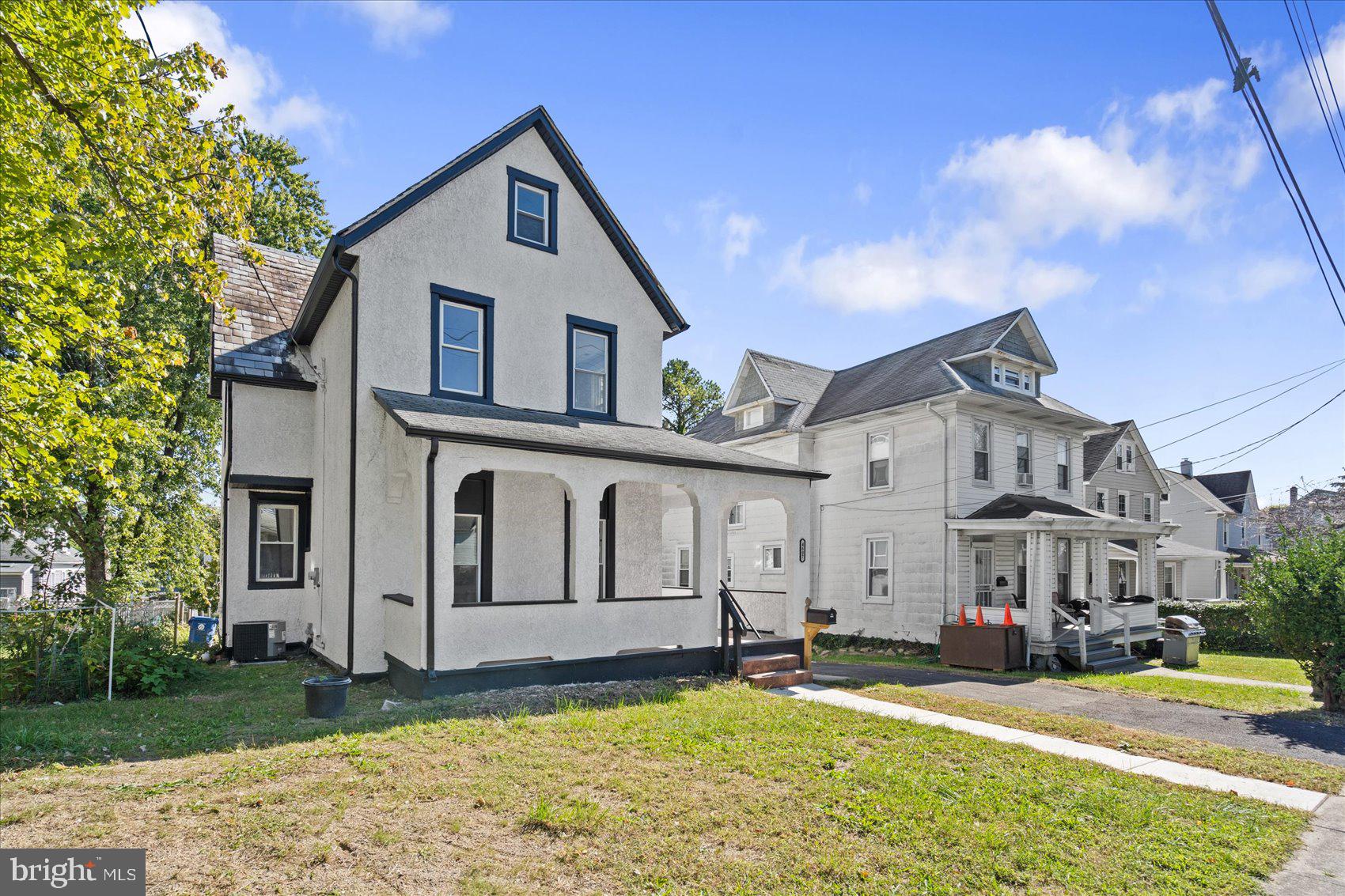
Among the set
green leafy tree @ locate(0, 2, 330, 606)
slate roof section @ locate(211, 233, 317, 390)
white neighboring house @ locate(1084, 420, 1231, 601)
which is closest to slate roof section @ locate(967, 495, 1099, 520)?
white neighboring house @ locate(1084, 420, 1231, 601)

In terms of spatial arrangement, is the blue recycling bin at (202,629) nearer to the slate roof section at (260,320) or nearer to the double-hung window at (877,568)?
the slate roof section at (260,320)

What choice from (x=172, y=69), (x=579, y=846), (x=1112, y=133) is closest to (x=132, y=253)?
(x=172, y=69)

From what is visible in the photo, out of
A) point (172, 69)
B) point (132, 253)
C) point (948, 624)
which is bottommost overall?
point (948, 624)

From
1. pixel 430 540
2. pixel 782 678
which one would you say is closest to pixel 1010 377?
pixel 782 678

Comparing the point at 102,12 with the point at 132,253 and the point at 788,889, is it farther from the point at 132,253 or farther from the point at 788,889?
the point at 788,889

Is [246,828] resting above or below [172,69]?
below

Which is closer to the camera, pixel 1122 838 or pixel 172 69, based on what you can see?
pixel 1122 838

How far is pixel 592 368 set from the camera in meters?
14.2

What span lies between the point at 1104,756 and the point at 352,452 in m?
10.8

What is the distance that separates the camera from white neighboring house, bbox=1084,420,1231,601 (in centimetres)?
3002

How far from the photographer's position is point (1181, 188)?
11000mm

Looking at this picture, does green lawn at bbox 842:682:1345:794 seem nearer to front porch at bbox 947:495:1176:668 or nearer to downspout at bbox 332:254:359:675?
front porch at bbox 947:495:1176:668

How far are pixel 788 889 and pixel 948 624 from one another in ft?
47.9

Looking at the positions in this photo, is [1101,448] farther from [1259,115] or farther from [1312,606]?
[1259,115]
